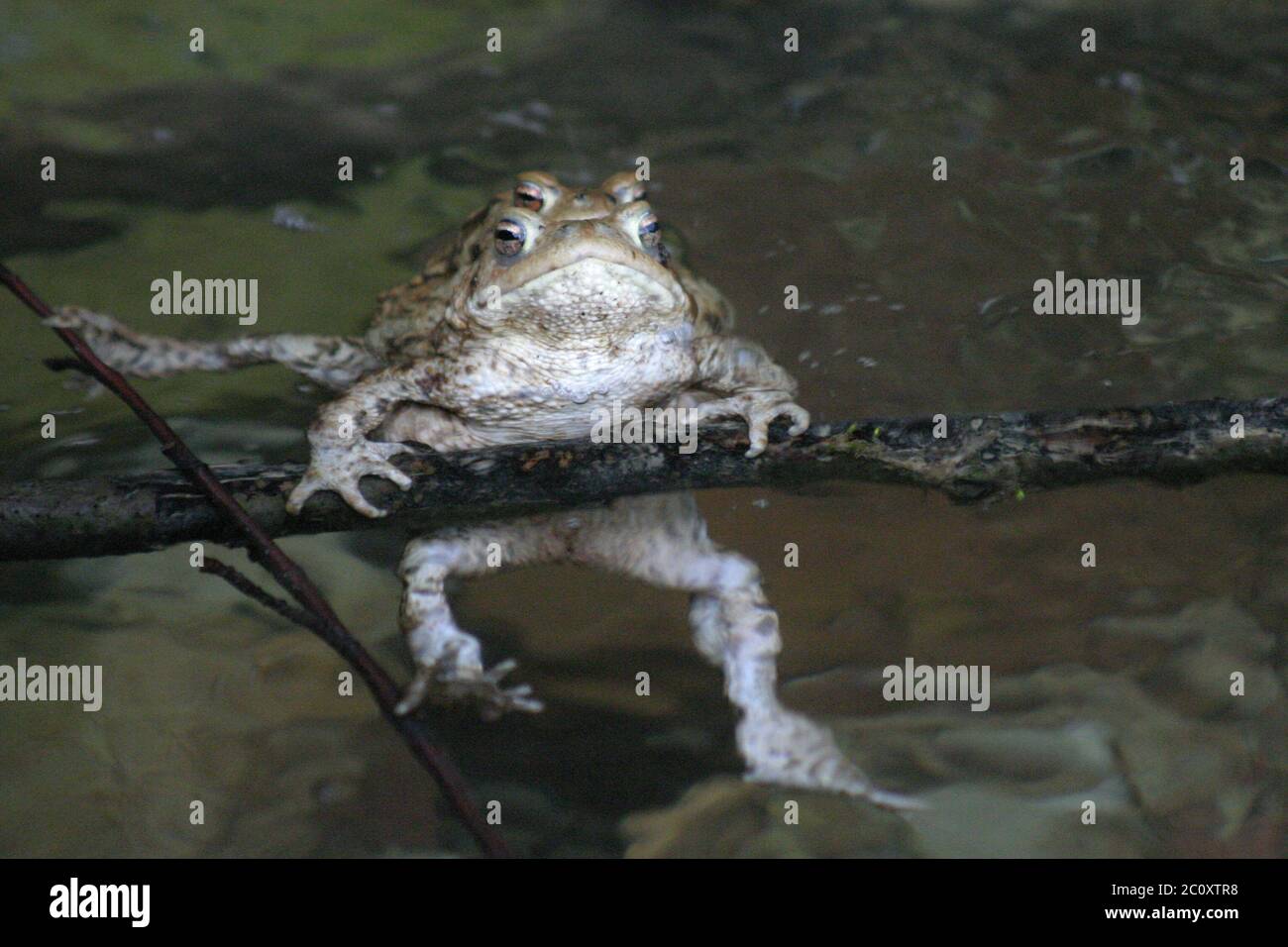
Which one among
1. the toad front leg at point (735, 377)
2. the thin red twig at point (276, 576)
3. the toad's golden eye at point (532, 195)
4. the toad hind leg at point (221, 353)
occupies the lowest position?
the thin red twig at point (276, 576)

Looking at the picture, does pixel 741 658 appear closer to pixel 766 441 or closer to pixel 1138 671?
pixel 766 441

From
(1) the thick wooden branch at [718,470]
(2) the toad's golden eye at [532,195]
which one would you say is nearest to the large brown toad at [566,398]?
(2) the toad's golden eye at [532,195]

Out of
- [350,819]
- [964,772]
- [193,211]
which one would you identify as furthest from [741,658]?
[193,211]

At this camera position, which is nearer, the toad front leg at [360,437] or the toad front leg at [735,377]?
the toad front leg at [360,437]

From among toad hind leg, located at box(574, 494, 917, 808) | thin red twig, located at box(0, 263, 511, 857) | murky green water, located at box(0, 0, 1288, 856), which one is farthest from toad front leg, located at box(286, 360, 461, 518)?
murky green water, located at box(0, 0, 1288, 856)

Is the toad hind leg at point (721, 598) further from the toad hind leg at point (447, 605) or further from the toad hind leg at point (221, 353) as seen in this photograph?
the toad hind leg at point (221, 353)

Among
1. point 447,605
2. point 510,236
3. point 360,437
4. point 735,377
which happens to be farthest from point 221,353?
point 735,377

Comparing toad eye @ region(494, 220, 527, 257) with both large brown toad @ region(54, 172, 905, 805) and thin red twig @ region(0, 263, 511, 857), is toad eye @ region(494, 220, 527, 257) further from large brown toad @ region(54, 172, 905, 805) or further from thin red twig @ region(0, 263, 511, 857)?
thin red twig @ region(0, 263, 511, 857)
